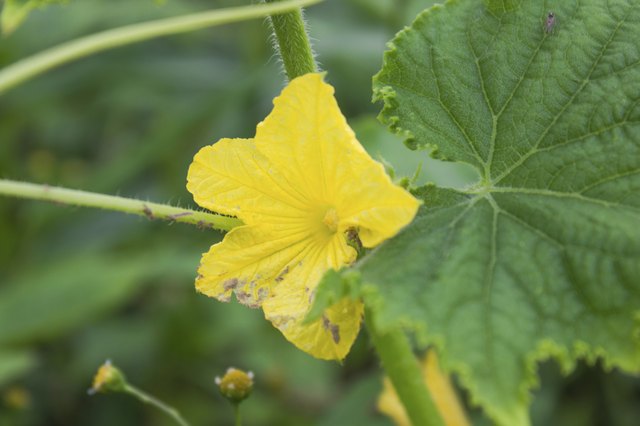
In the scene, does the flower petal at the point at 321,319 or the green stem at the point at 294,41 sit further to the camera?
the green stem at the point at 294,41

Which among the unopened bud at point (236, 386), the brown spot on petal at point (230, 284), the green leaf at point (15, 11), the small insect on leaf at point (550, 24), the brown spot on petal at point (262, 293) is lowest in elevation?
the unopened bud at point (236, 386)

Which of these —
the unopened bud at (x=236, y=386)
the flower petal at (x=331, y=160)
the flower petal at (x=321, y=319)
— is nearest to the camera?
the flower petal at (x=331, y=160)

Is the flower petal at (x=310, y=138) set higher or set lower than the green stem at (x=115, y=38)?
lower

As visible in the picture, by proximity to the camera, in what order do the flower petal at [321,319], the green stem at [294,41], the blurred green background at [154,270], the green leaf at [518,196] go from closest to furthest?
the green leaf at [518,196]
the flower petal at [321,319]
the green stem at [294,41]
the blurred green background at [154,270]

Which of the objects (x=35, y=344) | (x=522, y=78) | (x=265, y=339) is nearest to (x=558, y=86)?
(x=522, y=78)

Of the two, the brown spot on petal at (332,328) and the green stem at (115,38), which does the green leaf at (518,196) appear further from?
the green stem at (115,38)

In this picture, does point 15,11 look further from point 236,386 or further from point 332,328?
point 236,386

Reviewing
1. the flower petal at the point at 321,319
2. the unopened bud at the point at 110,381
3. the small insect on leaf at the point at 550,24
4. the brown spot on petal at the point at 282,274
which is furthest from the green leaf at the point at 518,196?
the unopened bud at the point at 110,381
